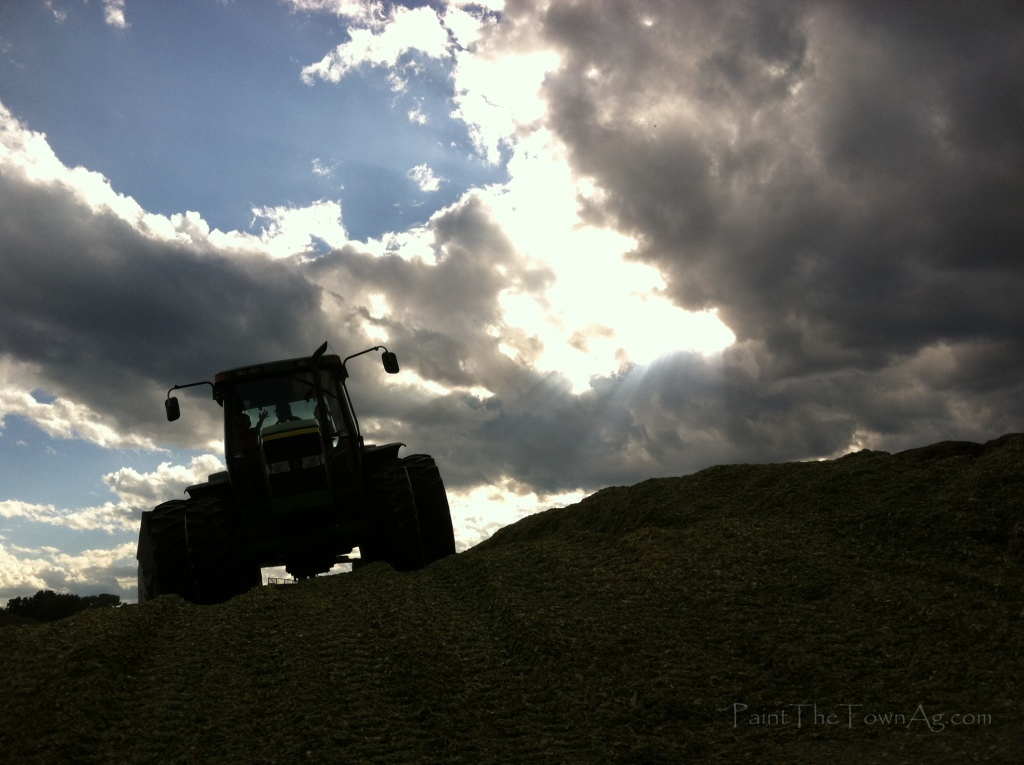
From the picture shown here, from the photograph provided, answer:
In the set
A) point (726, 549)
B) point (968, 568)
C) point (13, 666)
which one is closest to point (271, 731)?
point (13, 666)

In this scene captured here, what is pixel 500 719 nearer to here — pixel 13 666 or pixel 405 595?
pixel 405 595

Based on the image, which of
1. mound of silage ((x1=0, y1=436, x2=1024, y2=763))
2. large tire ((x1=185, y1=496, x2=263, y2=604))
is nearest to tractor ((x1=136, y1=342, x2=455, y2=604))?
large tire ((x1=185, y1=496, x2=263, y2=604))

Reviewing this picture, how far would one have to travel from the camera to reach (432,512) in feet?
Result: 37.9

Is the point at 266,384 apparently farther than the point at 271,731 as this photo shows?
Yes

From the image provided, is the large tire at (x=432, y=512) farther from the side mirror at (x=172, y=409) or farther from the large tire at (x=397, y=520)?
the side mirror at (x=172, y=409)

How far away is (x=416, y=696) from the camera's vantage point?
5867mm

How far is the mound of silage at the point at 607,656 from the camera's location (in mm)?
5324

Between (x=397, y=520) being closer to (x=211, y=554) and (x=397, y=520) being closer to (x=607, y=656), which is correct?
(x=211, y=554)

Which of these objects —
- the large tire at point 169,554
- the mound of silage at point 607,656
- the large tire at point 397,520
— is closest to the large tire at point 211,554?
the large tire at point 169,554

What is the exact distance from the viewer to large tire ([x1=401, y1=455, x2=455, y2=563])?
11.5 m

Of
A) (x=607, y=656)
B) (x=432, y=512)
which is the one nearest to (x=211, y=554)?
(x=432, y=512)

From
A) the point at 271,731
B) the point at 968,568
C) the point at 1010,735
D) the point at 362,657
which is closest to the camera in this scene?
the point at 1010,735

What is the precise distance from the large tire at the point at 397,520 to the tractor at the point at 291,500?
0.5 inches

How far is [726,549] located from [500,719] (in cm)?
386
